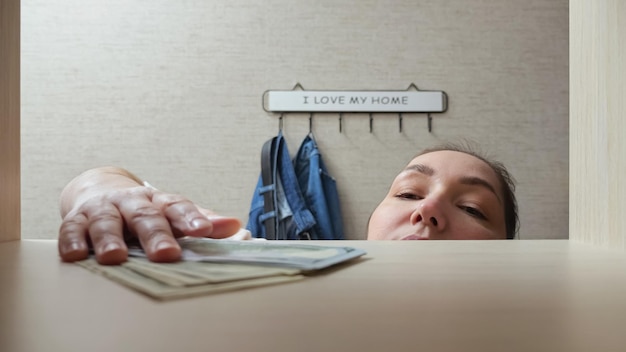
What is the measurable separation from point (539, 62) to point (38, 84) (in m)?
1.88

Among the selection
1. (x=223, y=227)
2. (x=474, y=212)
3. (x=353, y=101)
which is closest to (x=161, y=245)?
(x=223, y=227)

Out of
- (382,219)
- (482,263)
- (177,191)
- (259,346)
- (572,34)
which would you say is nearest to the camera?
(259,346)

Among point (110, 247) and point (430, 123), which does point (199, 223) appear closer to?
point (110, 247)

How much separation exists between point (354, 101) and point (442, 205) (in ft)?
3.13

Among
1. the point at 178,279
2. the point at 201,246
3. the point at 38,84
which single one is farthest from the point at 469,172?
the point at 38,84

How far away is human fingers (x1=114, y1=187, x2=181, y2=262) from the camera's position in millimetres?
275

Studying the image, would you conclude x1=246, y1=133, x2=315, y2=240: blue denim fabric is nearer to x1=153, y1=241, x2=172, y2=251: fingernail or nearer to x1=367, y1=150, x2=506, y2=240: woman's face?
x1=367, y1=150, x2=506, y2=240: woman's face

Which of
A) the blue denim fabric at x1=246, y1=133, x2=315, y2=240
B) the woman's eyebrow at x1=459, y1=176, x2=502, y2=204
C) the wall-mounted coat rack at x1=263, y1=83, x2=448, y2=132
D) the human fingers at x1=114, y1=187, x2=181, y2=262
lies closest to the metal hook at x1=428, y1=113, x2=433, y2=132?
the wall-mounted coat rack at x1=263, y1=83, x2=448, y2=132

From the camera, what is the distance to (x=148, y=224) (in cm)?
33

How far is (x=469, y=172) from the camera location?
121 cm

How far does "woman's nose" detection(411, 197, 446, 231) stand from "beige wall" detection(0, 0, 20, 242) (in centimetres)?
79

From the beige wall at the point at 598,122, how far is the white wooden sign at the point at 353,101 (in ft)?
5.18

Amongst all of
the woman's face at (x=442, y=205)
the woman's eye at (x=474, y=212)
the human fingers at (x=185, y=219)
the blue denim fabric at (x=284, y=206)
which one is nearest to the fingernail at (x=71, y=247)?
the human fingers at (x=185, y=219)

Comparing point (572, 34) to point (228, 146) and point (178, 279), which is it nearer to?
point (178, 279)
